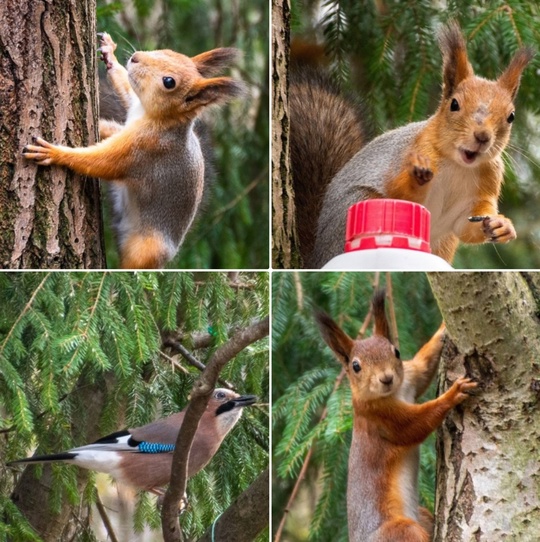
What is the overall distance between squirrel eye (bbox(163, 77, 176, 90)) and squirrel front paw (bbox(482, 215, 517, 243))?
50 centimetres

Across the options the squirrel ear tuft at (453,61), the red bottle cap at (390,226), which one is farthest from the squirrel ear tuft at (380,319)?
the squirrel ear tuft at (453,61)

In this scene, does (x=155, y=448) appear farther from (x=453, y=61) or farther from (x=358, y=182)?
(x=453, y=61)

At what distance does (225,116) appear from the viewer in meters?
1.63

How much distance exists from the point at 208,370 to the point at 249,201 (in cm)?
59

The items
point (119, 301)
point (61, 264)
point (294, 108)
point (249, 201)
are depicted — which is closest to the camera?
point (61, 264)

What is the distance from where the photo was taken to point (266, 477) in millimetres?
1370

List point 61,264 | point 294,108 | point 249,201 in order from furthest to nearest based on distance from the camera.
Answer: point 249,201, point 294,108, point 61,264

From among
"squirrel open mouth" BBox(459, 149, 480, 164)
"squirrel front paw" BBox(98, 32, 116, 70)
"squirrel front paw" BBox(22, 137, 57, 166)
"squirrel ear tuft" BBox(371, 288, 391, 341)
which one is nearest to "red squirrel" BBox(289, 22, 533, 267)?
"squirrel open mouth" BBox(459, 149, 480, 164)

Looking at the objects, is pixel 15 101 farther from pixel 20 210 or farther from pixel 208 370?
pixel 208 370

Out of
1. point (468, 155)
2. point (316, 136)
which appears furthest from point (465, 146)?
point (316, 136)

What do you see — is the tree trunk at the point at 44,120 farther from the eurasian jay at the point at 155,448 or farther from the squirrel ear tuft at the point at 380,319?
the squirrel ear tuft at the point at 380,319

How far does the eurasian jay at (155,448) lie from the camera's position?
4.30ft

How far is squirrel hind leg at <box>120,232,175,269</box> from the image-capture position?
1.33m

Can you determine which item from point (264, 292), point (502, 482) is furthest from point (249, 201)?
point (502, 482)
